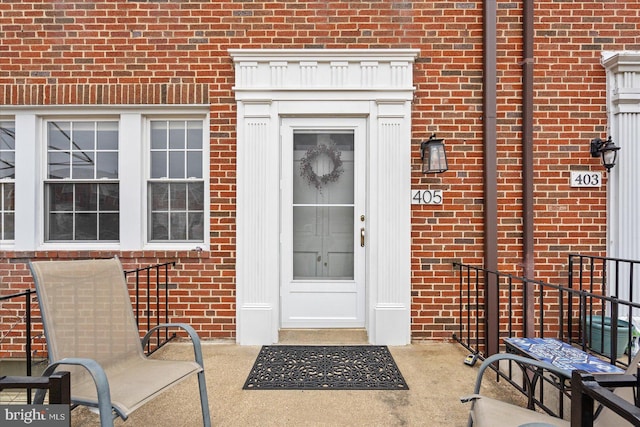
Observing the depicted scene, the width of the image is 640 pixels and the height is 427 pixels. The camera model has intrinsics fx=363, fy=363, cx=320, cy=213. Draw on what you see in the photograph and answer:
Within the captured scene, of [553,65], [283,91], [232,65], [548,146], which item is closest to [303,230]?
[283,91]

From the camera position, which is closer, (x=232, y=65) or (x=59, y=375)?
(x=59, y=375)

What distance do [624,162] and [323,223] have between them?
3.10 m

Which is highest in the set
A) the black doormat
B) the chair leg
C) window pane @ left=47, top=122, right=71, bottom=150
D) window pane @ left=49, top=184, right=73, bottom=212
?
window pane @ left=47, top=122, right=71, bottom=150

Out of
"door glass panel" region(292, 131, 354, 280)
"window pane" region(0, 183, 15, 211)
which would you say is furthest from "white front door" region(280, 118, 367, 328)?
"window pane" region(0, 183, 15, 211)

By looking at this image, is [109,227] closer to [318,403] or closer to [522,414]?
[318,403]

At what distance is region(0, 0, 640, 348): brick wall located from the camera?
144 inches

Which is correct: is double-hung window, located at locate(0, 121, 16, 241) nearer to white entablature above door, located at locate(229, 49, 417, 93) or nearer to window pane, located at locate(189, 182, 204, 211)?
window pane, located at locate(189, 182, 204, 211)

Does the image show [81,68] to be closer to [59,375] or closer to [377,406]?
[59,375]

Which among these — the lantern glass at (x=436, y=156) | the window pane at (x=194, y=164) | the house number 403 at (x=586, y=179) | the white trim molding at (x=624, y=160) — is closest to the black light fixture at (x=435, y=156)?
the lantern glass at (x=436, y=156)

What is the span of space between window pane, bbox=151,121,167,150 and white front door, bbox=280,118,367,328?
4.14 feet

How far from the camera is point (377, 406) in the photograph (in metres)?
2.48

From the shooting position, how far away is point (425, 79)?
146 inches

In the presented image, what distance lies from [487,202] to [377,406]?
223cm

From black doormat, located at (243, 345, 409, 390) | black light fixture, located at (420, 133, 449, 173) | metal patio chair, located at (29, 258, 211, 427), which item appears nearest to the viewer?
metal patio chair, located at (29, 258, 211, 427)
